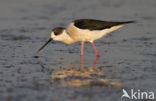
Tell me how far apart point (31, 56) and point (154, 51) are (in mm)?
2629

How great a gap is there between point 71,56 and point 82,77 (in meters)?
1.78

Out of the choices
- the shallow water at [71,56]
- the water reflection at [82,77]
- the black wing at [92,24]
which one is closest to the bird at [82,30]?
the black wing at [92,24]

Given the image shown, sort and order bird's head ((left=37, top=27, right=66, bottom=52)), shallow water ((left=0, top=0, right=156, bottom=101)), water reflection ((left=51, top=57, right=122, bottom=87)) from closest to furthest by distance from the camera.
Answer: shallow water ((left=0, top=0, right=156, bottom=101)) → water reflection ((left=51, top=57, right=122, bottom=87)) → bird's head ((left=37, top=27, right=66, bottom=52))

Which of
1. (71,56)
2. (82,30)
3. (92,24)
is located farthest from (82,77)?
(92,24)

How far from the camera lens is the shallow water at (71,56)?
18.6 ft

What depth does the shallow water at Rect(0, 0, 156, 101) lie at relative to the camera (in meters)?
5.68

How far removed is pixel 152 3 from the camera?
13602 millimetres

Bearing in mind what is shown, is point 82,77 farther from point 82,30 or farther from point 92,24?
point 92,24

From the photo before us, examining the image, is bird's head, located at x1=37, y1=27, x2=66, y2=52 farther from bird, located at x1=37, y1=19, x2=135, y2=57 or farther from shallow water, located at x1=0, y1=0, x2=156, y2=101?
shallow water, located at x1=0, y1=0, x2=156, y2=101

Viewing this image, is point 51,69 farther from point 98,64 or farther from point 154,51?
point 154,51

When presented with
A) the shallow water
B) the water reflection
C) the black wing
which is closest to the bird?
the black wing

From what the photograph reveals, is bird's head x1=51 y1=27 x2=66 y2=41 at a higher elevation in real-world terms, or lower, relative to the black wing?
lower

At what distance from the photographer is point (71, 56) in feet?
26.8

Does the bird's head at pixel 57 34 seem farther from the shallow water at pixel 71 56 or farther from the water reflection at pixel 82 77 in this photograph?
the water reflection at pixel 82 77
